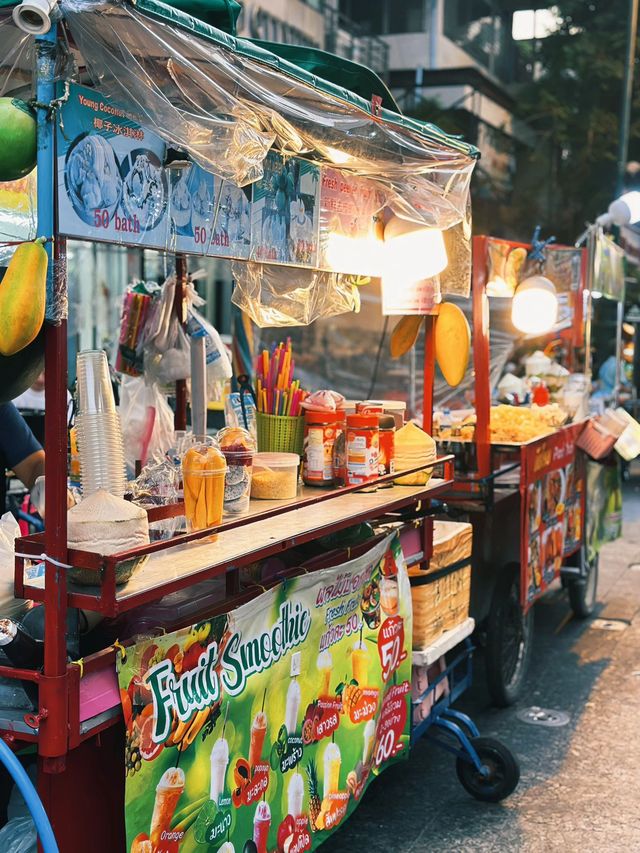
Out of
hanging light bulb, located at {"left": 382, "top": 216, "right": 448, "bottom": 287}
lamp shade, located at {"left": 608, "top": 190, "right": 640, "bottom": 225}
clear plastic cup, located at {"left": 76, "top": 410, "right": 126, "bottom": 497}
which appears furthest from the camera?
lamp shade, located at {"left": 608, "top": 190, "right": 640, "bottom": 225}


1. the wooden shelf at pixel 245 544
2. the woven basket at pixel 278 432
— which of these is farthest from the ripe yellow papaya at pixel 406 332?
the woven basket at pixel 278 432

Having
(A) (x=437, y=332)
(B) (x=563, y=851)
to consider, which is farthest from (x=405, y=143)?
(B) (x=563, y=851)

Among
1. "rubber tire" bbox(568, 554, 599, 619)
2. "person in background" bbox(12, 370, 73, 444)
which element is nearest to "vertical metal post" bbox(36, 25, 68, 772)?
"person in background" bbox(12, 370, 73, 444)

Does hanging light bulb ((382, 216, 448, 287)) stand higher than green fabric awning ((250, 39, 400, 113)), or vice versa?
green fabric awning ((250, 39, 400, 113))

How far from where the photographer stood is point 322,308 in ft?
14.1

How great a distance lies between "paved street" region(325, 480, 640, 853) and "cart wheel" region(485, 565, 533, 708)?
141mm

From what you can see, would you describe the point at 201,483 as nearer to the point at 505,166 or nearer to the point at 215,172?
the point at 215,172

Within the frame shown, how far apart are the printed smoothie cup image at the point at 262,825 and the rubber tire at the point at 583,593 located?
4.35 m

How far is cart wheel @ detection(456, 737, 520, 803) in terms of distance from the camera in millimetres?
4293

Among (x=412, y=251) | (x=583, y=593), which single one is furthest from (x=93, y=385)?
(x=583, y=593)

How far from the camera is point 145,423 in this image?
528cm

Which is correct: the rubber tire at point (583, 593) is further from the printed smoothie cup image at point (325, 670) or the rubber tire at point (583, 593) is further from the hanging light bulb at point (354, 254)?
the printed smoothie cup image at point (325, 670)

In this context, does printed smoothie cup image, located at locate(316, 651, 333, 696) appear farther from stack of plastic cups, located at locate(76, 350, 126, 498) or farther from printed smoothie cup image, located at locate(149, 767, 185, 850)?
stack of plastic cups, located at locate(76, 350, 126, 498)

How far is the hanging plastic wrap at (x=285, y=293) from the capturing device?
3.98 m
